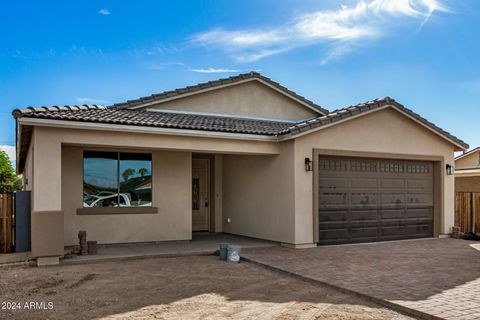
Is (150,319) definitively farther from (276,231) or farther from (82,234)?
(276,231)

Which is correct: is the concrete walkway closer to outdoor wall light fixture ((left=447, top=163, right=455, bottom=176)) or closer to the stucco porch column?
the stucco porch column

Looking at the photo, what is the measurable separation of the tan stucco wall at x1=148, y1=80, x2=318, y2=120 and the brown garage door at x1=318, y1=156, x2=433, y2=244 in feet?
14.5

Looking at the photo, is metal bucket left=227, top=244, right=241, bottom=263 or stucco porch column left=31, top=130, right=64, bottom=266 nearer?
stucco porch column left=31, top=130, right=64, bottom=266

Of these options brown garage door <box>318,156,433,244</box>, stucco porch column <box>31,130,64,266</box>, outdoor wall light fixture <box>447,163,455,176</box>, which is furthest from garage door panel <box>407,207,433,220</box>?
stucco porch column <box>31,130,64,266</box>

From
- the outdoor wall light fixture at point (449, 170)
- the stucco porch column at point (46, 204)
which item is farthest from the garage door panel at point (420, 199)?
the stucco porch column at point (46, 204)

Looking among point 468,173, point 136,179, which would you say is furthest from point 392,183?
point 468,173

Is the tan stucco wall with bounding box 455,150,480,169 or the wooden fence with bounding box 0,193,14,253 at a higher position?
the tan stucco wall with bounding box 455,150,480,169

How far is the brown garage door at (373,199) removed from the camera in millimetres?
12961

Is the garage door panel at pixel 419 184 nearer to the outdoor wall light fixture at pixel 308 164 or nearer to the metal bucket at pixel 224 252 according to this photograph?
the outdoor wall light fixture at pixel 308 164

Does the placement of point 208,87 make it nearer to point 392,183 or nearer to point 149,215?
point 149,215

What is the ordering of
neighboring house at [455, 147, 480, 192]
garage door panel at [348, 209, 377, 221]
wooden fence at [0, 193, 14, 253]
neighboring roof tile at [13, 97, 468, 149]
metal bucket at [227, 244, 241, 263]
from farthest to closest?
neighboring house at [455, 147, 480, 192] < garage door panel at [348, 209, 377, 221] < wooden fence at [0, 193, 14, 253] < metal bucket at [227, 244, 241, 263] < neighboring roof tile at [13, 97, 468, 149]

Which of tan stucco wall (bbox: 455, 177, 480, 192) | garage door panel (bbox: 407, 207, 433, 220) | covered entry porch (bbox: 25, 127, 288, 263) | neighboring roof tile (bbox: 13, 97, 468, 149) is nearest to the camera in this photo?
covered entry porch (bbox: 25, 127, 288, 263)

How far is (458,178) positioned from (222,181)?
47.4 feet

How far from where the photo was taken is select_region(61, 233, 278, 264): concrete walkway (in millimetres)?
10605
